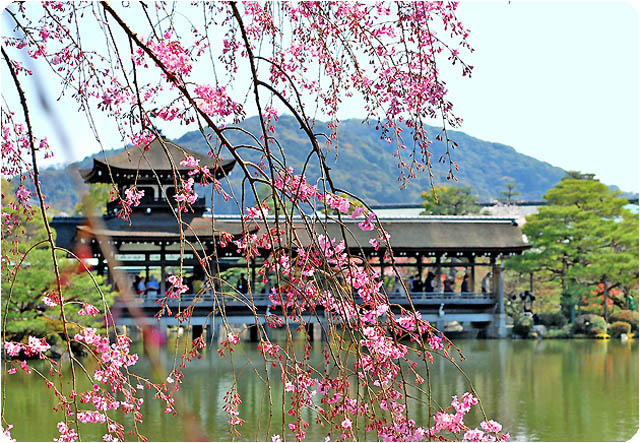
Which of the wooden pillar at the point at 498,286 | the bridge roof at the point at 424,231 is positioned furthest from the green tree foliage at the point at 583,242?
the wooden pillar at the point at 498,286

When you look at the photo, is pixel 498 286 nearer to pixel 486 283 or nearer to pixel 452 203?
pixel 486 283

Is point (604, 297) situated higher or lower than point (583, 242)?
lower

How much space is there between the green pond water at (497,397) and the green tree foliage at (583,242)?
3079mm

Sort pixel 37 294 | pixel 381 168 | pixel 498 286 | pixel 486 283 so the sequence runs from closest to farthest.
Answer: pixel 37 294 < pixel 498 286 < pixel 486 283 < pixel 381 168

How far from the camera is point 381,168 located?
169 ft

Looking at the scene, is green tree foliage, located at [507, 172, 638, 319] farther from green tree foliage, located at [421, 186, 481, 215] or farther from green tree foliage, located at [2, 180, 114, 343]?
green tree foliage, located at [2, 180, 114, 343]

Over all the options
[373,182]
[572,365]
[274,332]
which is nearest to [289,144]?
[373,182]

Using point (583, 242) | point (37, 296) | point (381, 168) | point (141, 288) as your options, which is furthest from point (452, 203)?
point (381, 168)

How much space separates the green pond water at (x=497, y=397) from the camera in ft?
20.7

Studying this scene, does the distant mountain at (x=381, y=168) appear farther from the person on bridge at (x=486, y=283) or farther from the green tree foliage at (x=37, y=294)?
the green tree foliage at (x=37, y=294)

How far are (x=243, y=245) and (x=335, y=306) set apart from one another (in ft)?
1.35

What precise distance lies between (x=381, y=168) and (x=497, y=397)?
44156mm

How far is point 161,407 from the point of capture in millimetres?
7523

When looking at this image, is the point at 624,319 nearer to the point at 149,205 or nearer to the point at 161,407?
the point at 149,205
